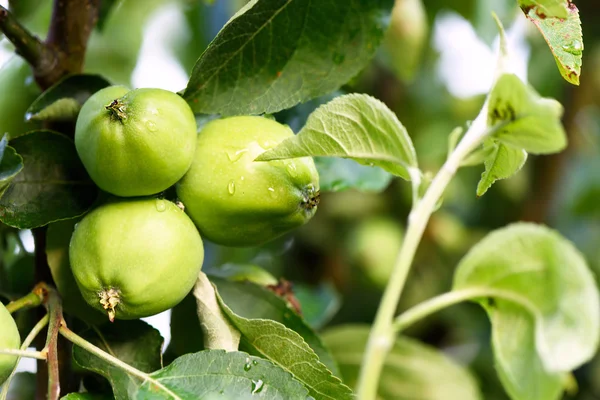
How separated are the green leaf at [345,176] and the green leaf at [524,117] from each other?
26 cm

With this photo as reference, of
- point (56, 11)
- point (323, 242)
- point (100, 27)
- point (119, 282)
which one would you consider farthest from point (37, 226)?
point (323, 242)

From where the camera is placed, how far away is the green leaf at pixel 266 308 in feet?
2.08

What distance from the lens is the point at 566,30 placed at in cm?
50

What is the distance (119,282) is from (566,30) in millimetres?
361

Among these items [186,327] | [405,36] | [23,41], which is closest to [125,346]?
[186,327]

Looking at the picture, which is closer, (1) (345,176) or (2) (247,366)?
(2) (247,366)

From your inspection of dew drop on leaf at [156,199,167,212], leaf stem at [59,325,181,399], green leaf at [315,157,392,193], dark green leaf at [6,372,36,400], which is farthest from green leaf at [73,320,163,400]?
dark green leaf at [6,372,36,400]

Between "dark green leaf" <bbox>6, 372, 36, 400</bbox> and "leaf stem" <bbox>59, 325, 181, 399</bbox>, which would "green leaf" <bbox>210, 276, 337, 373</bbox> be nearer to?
"leaf stem" <bbox>59, 325, 181, 399</bbox>

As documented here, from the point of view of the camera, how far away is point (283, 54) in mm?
609

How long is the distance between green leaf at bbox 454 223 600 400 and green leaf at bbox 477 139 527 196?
0.04 meters

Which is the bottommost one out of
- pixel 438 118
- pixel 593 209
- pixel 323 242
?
pixel 593 209

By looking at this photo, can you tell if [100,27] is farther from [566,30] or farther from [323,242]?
[323,242]

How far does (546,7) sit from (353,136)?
163mm

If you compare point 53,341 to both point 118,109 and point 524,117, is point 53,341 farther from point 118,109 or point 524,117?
point 524,117
